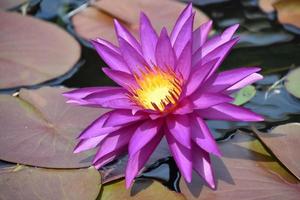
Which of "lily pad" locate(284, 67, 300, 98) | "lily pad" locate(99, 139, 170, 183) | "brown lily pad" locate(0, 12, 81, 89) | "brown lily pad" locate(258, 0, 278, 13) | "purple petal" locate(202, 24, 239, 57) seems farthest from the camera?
"brown lily pad" locate(258, 0, 278, 13)

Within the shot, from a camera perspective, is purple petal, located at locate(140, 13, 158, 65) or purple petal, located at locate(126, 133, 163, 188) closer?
purple petal, located at locate(126, 133, 163, 188)

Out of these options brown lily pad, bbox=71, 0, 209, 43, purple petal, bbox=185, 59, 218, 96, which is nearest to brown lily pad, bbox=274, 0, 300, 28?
brown lily pad, bbox=71, 0, 209, 43

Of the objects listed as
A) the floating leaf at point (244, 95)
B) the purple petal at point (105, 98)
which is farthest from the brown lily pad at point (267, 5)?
the purple petal at point (105, 98)

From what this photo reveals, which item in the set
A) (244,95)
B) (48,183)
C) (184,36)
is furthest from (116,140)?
(244,95)

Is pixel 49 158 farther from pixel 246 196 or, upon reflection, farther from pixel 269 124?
pixel 269 124

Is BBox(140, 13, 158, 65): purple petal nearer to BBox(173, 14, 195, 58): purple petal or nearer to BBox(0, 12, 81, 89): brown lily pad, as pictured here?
BBox(173, 14, 195, 58): purple petal

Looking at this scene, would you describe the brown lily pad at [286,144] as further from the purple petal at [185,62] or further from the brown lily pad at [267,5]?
the brown lily pad at [267,5]
